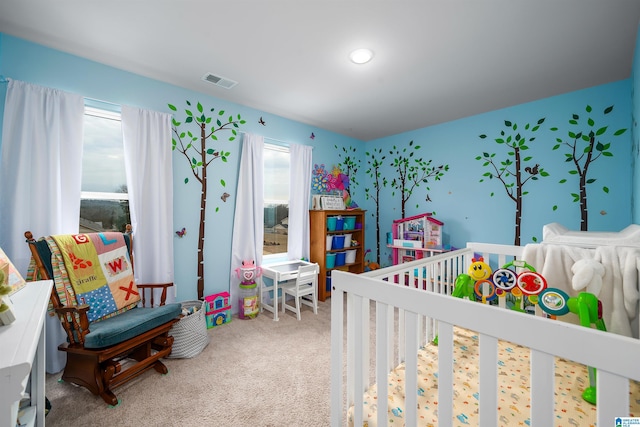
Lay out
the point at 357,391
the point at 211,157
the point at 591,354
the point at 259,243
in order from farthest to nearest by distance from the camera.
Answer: the point at 259,243 → the point at 211,157 → the point at 357,391 → the point at 591,354

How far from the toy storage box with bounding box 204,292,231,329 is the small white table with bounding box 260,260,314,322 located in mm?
400

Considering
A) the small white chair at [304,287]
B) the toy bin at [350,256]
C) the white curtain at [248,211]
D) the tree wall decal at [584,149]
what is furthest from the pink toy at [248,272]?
the tree wall decal at [584,149]

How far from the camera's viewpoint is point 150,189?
2.33 m

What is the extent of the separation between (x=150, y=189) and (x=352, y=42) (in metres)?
2.07

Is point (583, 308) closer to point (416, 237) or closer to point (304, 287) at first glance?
point (304, 287)

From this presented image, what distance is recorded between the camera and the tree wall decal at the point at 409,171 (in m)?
3.65

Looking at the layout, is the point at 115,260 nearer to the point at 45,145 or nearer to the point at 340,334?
the point at 45,145

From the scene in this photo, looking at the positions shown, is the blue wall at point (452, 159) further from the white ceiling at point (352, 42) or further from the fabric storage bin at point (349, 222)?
the fabric storage bin at point (349, 222)

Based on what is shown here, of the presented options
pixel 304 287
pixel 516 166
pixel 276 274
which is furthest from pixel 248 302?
pixel 516 166

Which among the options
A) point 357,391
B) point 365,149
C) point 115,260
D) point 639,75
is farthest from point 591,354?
point 365,149

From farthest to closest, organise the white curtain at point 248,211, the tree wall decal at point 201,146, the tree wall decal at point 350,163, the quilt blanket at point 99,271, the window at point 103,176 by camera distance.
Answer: the tree wall decal at point 350,163 → the white curtain at point 248,211 → the tree wall decal at point 201,146 → the window at point 103,176 → the quilt blanket at point 99,271

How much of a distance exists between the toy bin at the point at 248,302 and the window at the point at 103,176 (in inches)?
52.2

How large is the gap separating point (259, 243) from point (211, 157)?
1.09 meters

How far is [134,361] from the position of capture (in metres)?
1.98
